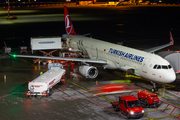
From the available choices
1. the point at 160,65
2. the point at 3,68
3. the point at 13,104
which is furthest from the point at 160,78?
the point at 3,68

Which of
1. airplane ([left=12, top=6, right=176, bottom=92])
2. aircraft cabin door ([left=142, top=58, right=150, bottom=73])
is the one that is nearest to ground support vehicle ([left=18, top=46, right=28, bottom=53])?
airplane ([left=12, top=6, right=176, bottom=92])

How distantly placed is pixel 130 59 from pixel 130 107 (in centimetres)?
1053

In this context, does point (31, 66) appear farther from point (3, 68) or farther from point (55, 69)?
point (55, 69)

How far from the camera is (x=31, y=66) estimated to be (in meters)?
43.2

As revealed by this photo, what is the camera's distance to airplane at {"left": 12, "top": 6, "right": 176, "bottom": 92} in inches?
1113

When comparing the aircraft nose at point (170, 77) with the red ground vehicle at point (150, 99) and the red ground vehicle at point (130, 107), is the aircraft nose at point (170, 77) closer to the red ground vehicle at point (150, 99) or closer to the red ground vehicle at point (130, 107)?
the red ground vehicle at point (150, 99)

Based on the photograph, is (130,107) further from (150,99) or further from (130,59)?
(130,59)

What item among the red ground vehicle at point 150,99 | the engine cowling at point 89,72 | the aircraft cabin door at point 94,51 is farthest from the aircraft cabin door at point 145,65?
the aircraft cabin door at point 94,51

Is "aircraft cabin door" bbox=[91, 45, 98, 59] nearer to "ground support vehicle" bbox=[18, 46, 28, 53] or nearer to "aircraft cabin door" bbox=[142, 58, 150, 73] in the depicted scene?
"aircraft cabin door" bbox=[142, 58, 150, 73]

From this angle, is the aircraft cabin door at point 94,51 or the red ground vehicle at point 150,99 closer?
the red ground vehicle at point 150,99

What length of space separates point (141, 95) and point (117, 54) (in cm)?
925

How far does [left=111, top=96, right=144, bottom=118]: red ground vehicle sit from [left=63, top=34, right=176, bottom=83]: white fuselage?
6348 millimetres

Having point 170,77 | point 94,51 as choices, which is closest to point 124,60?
point 170,77

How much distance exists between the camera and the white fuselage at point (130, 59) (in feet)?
92.3
